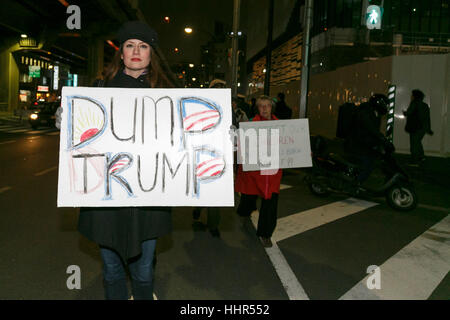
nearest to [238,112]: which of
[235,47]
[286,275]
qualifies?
[286,275]

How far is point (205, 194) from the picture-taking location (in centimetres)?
309

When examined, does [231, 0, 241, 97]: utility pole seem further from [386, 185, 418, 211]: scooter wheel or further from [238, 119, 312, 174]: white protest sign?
[238, 119, 312, 174]: white protest sign

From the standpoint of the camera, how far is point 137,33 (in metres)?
3.00

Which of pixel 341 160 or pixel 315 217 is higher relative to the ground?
pixel 341 160

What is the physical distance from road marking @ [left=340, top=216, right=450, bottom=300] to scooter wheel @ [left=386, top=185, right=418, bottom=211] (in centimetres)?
135

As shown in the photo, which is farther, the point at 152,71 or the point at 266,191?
the point at 266,191

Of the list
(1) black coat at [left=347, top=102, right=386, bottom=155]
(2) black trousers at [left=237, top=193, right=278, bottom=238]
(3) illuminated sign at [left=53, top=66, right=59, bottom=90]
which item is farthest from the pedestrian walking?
(3) illuminated sign at [left=53, top=66, right=59, bottom=90]

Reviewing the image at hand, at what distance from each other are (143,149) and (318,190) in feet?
21.2

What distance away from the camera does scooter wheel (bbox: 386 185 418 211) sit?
25.1 feet

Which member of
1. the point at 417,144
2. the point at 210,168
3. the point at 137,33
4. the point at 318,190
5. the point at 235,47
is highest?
the point at 235,47

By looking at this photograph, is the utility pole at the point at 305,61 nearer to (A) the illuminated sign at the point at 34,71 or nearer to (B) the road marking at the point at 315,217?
(B) the road marking at the point at 315,217

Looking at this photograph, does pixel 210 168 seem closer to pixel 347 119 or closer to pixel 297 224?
pixel 297 224

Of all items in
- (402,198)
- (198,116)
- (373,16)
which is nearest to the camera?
(198,116)
